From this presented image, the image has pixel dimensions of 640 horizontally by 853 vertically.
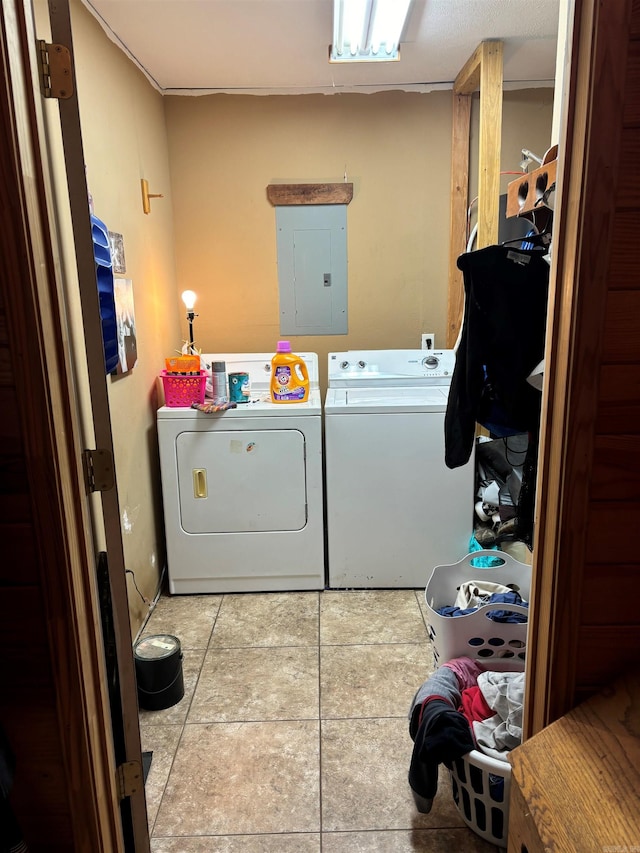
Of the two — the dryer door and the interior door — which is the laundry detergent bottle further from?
the interior door

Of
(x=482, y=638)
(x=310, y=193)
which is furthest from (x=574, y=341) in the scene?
(x=310, y=193)

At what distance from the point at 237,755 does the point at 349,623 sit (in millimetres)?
845

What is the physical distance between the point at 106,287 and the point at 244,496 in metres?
1.21

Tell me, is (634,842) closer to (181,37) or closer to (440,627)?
(440,627)

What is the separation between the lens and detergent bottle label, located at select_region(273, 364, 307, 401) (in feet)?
9.34

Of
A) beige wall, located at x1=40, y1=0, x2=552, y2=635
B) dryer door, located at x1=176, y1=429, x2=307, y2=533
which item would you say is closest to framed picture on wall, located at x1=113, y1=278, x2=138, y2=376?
beige wall, located at x1=40, y1=0, x2=552, y2=635

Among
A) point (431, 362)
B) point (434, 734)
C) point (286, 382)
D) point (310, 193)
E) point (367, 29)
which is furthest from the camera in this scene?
point (310, 193)

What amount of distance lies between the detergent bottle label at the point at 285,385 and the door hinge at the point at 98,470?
1.66 metres

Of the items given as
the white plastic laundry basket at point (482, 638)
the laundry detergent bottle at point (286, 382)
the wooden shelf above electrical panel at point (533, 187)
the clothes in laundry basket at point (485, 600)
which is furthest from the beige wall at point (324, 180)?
the white plastic laundry basket at point (482, 638)

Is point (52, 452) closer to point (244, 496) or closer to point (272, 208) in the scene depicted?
point (244, 496)

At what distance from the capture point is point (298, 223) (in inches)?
130

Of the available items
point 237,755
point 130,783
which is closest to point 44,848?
point 130,783

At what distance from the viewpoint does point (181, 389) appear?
2.77 m

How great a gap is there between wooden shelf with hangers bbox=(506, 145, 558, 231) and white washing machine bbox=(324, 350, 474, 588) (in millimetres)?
1062
